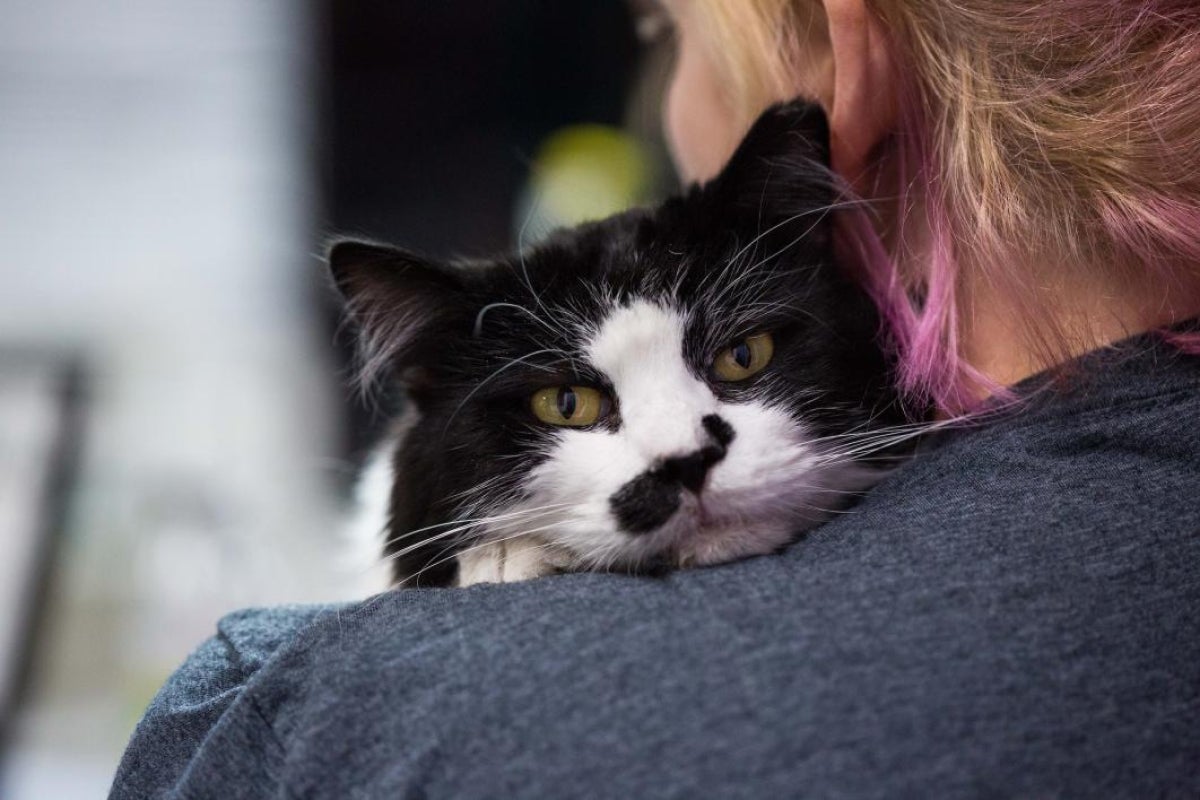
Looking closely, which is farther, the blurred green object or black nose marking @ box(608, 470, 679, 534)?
the blurred green object

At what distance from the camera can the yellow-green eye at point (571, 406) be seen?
108cm

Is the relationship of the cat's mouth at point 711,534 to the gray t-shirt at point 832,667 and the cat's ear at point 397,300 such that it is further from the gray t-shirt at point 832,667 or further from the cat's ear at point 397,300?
the cat's ear at point 397,300

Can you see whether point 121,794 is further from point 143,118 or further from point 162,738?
point 143,118

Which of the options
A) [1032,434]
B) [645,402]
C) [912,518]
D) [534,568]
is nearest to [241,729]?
[534,568]

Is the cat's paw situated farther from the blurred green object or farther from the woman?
the blurred green object

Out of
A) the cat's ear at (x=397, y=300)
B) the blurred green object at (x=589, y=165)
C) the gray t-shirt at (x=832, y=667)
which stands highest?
the blurred green object at (x=589, y=165)

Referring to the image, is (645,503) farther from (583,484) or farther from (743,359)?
(743,359)

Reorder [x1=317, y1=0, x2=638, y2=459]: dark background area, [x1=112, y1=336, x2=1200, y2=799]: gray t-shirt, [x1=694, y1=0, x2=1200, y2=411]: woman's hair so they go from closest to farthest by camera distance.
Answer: [x1=112, y1=336, x2=1200, y2=799]: gray t-shirt, [x1=694, y1=0, x2=1200, y2=411]: woman's hair, [x1=317, y1=0, x2=638, y2=459]: dark background area

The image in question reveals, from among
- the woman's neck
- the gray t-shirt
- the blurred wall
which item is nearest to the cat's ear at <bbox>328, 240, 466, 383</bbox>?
the gray t-shirt

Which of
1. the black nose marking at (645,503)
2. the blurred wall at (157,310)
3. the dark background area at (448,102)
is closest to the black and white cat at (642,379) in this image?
the black nose marking at (645,503)

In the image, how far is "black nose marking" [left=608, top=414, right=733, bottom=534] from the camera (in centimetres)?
95

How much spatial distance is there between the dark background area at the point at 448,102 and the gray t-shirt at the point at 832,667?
184cm

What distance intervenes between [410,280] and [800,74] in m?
0.53

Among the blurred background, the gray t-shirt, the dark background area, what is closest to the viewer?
the gray t-shirt
